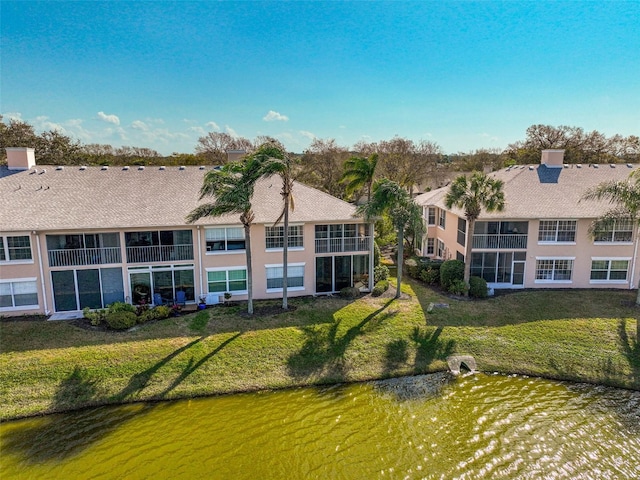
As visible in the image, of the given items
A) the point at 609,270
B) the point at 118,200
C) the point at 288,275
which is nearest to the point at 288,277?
the point at 288,275

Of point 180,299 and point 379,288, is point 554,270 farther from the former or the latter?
point 180,299

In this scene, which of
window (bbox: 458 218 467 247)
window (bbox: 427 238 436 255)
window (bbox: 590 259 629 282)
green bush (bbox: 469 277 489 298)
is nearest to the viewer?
green bush (bbox: 469 277 489 298)

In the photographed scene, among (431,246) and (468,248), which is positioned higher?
(468,248)

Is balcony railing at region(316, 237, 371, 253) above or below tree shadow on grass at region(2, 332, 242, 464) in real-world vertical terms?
above

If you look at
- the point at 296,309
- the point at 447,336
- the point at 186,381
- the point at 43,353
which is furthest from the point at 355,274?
the point at 43,353

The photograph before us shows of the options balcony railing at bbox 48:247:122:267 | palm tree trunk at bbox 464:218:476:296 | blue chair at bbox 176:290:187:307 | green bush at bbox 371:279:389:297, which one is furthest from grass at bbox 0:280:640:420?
balcony railing at bbox 48:247:122:267

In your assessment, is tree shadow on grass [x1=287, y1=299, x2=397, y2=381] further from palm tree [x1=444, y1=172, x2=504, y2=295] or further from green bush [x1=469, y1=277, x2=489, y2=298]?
palm tree [x1=444, y1=172, x2=504, y2=295]
